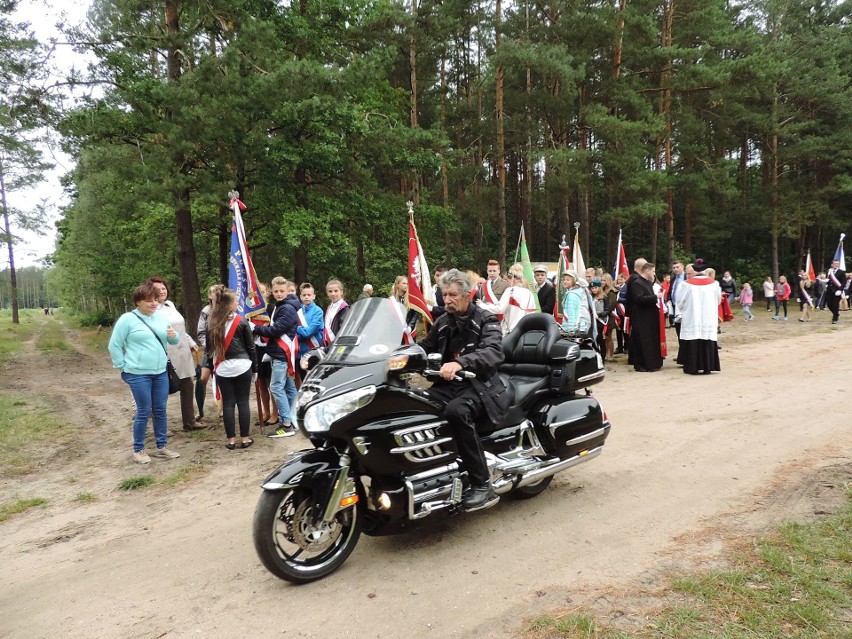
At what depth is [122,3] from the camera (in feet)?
40.2

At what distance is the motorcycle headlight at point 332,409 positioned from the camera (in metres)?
3.23

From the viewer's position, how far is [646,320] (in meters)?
10.5

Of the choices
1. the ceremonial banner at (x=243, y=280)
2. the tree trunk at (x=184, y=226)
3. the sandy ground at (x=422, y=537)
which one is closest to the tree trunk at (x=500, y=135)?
the tree trunk at (x=184, y=226)

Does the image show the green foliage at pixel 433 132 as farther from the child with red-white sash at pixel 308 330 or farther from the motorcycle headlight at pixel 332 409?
the motorcycle headlight at pixel 332 409

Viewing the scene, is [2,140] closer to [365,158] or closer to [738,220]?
[365,158]

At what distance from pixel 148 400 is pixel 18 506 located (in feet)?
4.97

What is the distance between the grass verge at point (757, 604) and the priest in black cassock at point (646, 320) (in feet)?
24.0

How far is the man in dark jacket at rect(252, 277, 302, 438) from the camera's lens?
6.91 metres

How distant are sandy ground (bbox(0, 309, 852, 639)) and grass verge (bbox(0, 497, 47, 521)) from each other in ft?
0.47

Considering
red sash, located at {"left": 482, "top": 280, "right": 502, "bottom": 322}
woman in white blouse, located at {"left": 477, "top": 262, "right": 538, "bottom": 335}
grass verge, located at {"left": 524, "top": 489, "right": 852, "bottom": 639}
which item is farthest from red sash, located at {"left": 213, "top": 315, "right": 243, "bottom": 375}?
red sash, located at {"left": 482, "top": 280, "right": 502, "bottom": 322}

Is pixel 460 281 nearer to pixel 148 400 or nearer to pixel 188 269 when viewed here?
pixel 148 400

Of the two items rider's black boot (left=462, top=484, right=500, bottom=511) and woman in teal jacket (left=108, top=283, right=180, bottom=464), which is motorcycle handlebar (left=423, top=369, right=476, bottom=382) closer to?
rider's black boot (left=462, top=484, right=500, bottom=511)

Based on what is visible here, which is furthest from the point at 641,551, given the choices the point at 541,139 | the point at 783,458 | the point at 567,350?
the point at 541,139

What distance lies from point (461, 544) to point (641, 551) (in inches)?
48.2
